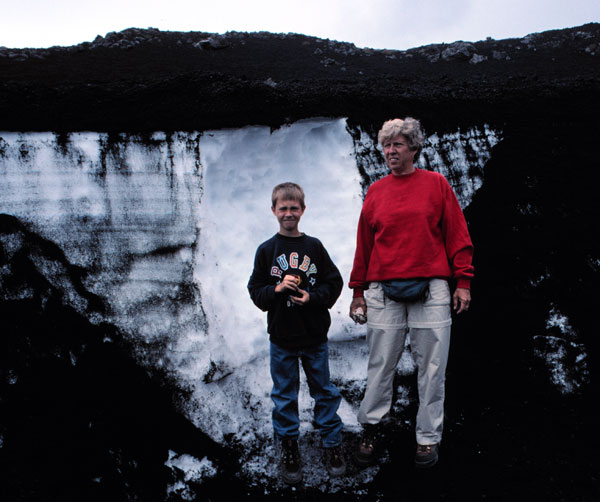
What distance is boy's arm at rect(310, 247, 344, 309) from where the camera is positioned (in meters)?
2.22

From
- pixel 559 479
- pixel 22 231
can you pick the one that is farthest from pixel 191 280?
pixel 559 479

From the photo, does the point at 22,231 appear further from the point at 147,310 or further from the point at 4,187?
the point at 147,310

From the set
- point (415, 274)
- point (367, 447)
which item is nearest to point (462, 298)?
point (415, 274)

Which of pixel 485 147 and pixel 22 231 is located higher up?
pixel 485 147

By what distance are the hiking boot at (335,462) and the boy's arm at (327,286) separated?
2.61 feet

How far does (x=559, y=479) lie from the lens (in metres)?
2.20

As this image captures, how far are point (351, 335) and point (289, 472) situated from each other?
1.05 metres

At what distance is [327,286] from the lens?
7.47ft

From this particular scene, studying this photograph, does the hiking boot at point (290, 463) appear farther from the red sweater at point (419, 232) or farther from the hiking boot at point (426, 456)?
the red sweater at point (419, 232)

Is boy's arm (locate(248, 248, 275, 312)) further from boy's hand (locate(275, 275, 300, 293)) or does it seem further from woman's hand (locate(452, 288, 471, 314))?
woman's hand (locate(452, 288, 471, 314))

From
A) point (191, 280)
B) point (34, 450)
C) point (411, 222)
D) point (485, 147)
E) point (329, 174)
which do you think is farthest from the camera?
point (485, 147)

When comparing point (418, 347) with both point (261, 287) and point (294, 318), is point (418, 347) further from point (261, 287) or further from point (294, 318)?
point (261, 287)

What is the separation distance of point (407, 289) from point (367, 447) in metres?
0.93

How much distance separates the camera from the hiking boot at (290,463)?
7.54ft
